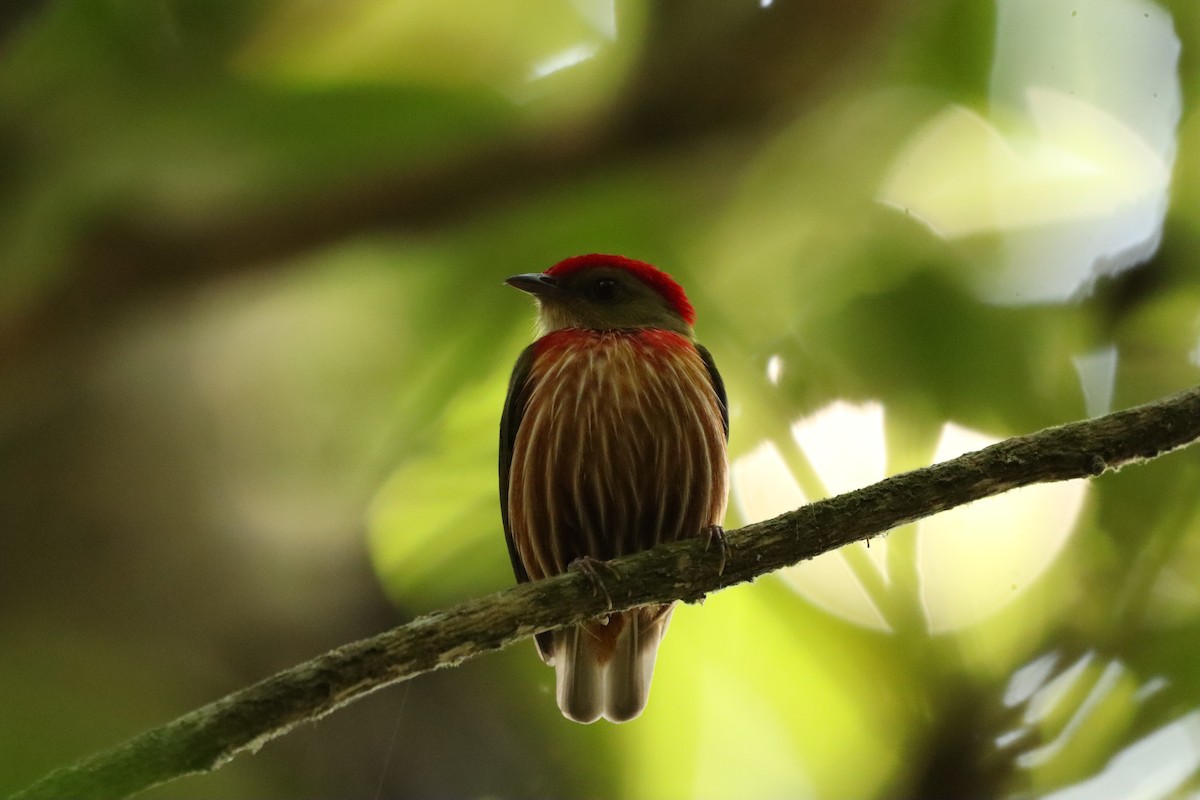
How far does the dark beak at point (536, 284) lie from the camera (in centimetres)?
347

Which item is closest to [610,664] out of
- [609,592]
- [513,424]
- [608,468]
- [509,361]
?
[608,468]

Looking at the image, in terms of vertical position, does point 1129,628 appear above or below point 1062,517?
below

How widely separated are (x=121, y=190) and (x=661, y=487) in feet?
6.03

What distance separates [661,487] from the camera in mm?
3148

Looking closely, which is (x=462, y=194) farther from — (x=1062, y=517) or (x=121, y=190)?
(x=1062, y=517)

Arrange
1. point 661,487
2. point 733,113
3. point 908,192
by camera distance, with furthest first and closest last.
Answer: point 908,192, point 733,113, point 661,487

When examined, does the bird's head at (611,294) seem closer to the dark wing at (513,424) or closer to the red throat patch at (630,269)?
the red throat patch at (630,269)

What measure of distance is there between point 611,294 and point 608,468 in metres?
0.76

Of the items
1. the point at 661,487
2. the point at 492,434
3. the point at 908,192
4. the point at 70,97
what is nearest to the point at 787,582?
the point at 661,487

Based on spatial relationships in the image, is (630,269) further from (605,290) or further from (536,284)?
(536,284)

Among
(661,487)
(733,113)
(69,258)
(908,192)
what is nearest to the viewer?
(69,258)

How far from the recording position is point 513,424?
11.3ft

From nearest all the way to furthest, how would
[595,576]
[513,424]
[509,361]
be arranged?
1. [595,576]
2. [513,424]
3. [509,361]

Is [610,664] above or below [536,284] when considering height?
below
